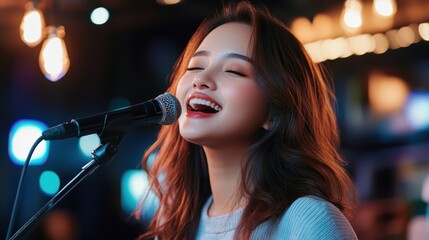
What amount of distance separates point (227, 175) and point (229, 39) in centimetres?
32

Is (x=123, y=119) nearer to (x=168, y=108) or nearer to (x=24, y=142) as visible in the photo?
(x=168, y=108)

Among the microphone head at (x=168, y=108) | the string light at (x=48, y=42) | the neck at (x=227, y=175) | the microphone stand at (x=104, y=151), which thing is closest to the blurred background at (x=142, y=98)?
the string light at (x=48, y=42)

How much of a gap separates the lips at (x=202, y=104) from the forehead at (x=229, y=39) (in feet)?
0.47

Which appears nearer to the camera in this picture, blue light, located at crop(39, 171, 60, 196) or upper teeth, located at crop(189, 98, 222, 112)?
upper teeth, located at crop(189, 98, 222, 112)

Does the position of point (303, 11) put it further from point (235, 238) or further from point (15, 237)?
point (15, 237)

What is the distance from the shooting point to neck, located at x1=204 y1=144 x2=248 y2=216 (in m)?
1.56

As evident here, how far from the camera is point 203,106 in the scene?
4.99 ft

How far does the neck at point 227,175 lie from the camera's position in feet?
5.13

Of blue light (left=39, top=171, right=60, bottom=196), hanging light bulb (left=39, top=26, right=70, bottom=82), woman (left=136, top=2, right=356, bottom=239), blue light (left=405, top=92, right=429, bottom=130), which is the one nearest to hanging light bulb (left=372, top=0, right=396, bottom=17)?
blue light (left=405, top=92, right=429, bottom=130)

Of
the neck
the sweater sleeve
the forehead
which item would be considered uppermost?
the forehead

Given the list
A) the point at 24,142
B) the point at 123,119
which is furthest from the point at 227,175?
the point at 24,142

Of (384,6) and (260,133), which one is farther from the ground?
(384,6)

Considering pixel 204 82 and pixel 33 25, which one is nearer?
pixel 204 82

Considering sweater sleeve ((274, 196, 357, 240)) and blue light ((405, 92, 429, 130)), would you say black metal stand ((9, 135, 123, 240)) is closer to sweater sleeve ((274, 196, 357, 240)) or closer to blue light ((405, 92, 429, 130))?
sweater sleeve ((274, 196, 357, 240))
